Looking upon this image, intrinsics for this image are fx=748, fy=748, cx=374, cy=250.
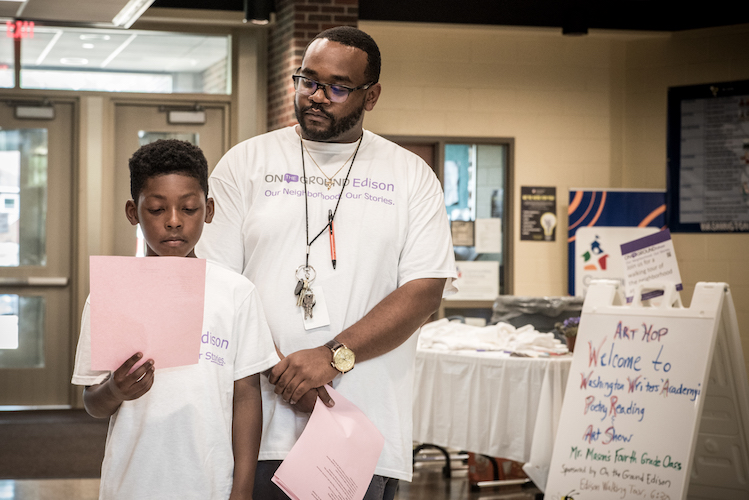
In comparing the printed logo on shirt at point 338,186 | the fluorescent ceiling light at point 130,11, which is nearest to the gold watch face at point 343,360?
the printed logo on shirt at point 338,186

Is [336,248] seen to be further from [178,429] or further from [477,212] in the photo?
[477,212]

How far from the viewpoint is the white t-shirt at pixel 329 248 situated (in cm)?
152

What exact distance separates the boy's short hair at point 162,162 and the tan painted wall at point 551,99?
Answer: 5.22 meters

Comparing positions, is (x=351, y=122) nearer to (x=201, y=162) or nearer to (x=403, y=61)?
(x=201, y=162)

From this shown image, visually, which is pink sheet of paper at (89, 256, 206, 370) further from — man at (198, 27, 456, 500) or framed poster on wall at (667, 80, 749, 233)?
framed poster on wall at (667, 80, 749, 233)

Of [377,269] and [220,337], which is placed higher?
[377,269]

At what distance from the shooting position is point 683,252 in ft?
21.0

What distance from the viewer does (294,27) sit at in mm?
5457

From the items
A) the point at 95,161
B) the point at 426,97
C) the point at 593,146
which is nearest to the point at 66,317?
the point at 95,161

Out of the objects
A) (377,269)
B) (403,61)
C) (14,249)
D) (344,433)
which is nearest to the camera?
(344,433)

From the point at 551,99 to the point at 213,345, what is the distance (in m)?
5.91

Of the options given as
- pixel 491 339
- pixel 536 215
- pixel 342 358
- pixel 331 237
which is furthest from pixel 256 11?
pixel 342 358

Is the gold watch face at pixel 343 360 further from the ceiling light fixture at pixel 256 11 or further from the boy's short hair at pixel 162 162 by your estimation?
the ceiling light fixture at pixel 256 11

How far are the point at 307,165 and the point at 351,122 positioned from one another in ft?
0.44
